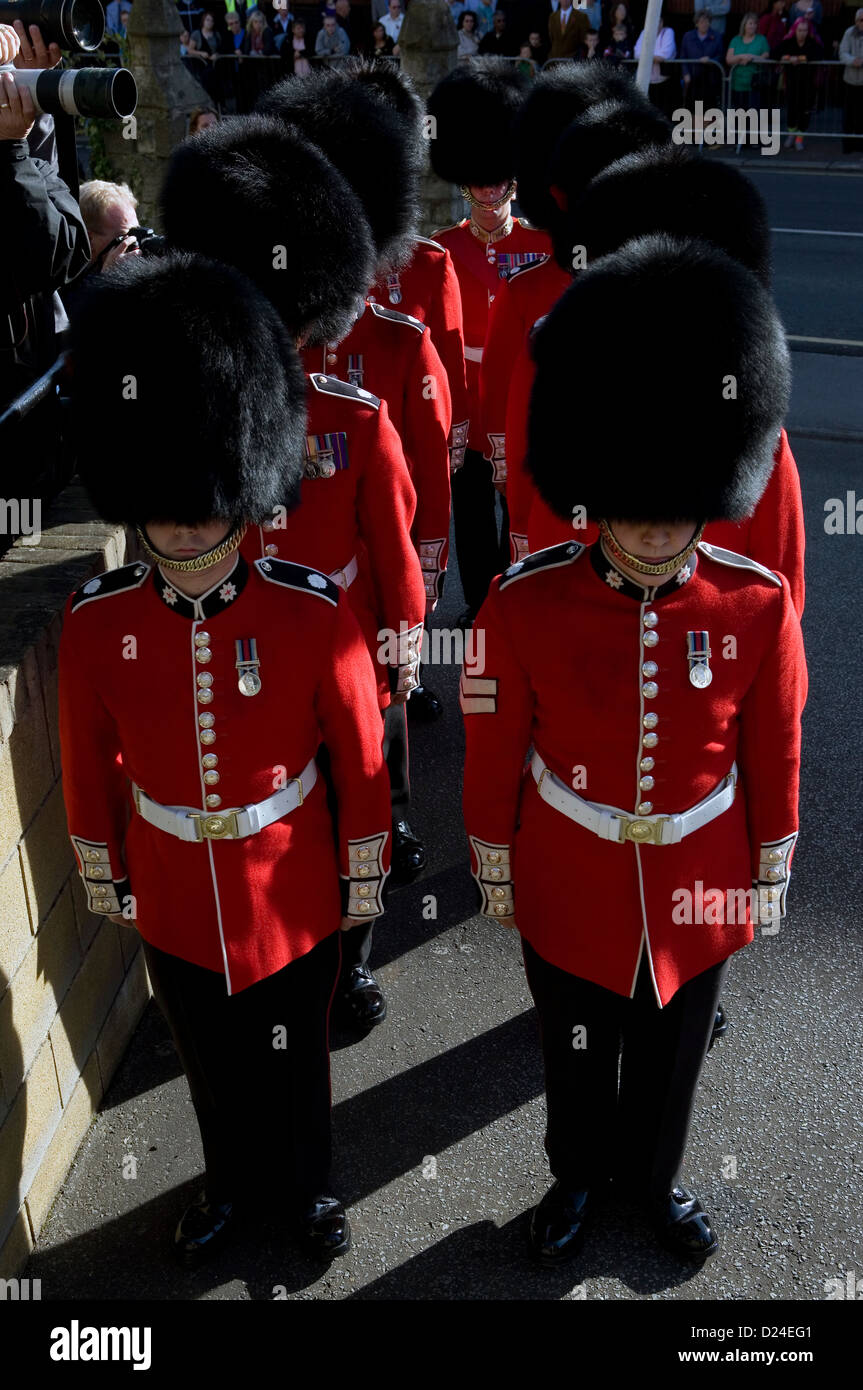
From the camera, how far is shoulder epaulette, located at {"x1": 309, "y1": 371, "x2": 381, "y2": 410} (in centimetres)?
313

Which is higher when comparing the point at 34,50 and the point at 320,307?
the point at 34,50

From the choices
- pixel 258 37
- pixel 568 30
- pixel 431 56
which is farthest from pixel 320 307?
pixel 258 37

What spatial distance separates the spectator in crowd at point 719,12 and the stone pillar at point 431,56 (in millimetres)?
6479

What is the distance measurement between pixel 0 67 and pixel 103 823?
1.50 meters

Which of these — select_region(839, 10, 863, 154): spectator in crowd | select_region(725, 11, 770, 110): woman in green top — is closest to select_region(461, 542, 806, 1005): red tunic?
select_region(839, 10, 863, 154): spectator in crowd

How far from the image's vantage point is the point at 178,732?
2404mm

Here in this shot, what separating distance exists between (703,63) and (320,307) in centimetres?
1370

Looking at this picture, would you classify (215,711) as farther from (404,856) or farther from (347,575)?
(404,856)

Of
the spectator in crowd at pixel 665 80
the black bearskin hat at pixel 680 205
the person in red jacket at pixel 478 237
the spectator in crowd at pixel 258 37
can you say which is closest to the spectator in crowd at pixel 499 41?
the spectator in crowd at pixel 665 80

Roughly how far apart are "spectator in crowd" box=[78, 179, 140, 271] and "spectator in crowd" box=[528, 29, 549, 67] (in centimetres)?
1163

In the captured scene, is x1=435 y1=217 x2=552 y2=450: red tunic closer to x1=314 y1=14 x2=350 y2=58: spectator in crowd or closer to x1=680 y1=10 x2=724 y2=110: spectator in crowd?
x1=314 y1=14 x2=350 y2=58: spectator in crowd

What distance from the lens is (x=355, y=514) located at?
10.6ft

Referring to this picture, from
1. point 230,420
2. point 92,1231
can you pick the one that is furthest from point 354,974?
point 230,420
